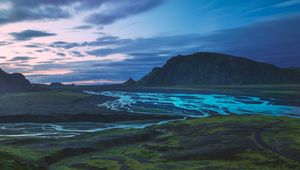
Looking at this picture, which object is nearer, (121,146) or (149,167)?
(149,167)

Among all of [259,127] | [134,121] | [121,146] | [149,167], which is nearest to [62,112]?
[134,121]

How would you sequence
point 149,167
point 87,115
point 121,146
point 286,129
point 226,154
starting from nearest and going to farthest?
point 149,167 → point 226,154 → point 121,146 → point 286,129 → point 87,115

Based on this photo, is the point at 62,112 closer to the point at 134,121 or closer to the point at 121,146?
the point at 134,121

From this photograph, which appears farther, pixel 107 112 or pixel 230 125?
pixel 107 112

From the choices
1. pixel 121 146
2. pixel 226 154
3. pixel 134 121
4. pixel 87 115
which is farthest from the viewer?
pixel 87 115

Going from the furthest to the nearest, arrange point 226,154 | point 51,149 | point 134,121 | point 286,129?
1. point 134,121
2. point 286,129
3. point 51,149
4. point 226,154

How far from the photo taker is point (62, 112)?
385 feet

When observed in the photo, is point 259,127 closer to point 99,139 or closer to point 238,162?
point 238,162

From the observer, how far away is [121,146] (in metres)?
66.9

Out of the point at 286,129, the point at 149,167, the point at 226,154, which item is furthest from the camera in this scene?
the point at 286,129

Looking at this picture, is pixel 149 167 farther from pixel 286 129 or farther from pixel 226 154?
pixel 286 129

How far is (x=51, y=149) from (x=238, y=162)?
31.5 metres

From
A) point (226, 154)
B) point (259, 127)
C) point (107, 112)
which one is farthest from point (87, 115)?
point (226, 154)

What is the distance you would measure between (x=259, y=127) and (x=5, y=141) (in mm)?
53086
